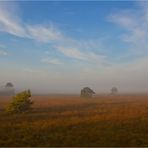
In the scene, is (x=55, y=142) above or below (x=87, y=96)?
below

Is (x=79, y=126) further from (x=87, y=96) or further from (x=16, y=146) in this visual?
(x=87, y=96)

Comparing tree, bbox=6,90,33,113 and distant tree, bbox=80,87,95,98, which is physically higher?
distant tree, bbox=80,87,95,98

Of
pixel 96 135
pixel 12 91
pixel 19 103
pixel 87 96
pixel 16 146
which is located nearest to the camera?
pixel 16 146

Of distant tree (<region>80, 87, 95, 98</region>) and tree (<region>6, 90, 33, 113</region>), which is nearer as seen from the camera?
tree (<region>6, 90, 33, 113</region>)

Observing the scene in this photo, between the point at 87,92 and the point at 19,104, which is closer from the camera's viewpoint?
the point at 19,104

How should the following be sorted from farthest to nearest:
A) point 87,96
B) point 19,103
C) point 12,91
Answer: point 12,91 → point 87,96 → point 19,103

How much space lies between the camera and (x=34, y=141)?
17.5 metres

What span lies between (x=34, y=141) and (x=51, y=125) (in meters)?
6.42

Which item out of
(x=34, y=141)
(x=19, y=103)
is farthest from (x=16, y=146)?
(x=19, y=103)

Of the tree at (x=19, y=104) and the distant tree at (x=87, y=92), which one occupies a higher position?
the distant tree at (x=87, y=92)

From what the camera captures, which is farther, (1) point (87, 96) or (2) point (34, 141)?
(1) point (87, 96)

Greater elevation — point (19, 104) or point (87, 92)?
point (87, 92)

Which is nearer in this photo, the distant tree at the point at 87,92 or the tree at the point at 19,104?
the tree at the point at 19,104

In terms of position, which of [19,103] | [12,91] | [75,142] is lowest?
[75,142]
